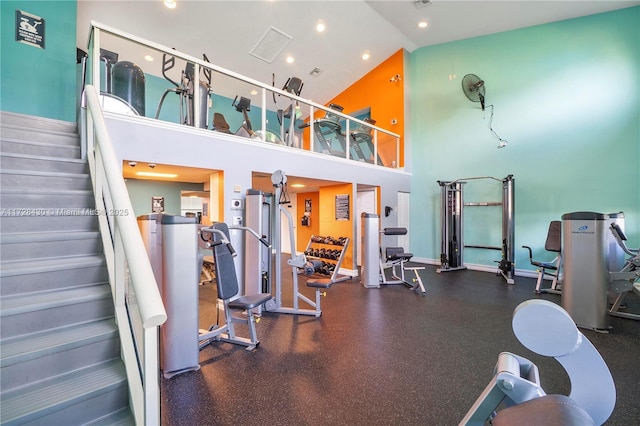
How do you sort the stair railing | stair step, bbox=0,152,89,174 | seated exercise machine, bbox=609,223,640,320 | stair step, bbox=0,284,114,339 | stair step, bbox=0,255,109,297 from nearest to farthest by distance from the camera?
the stair railing
stair step, bbox=0,284,114,339
stair step, bbox=0,255,109,297
stair step, bbox=0,152,89,174
seated exercise machine, bbox=609,223,640,320

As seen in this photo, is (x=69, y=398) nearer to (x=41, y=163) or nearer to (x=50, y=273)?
(x=50, y=273)

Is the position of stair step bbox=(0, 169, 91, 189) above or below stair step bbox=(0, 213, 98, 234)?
above

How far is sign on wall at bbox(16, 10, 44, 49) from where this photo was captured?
354 cm

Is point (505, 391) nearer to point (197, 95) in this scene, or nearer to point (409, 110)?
point (197, 95)

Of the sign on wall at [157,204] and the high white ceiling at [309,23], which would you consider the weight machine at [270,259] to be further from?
the high white ceiling at [309,23]

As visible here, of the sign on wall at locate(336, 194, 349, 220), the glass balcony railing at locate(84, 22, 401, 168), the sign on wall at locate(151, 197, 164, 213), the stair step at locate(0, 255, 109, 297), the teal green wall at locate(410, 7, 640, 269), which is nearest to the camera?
the stair step at locate(0, 255, 109, 297)

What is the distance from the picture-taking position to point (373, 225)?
489cm

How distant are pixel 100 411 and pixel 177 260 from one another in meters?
1.07

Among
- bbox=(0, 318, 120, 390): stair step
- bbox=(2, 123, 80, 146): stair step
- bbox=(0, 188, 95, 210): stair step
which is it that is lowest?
bbox=(0, 318, 120, 390): stair step

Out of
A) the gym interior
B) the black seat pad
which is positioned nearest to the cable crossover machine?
the gym interior

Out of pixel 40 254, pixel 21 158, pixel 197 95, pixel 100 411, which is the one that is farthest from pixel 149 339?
pixel 197 95

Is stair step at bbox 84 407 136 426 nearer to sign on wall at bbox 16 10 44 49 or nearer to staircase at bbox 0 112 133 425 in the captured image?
staircase at bbox 0 112 133 425

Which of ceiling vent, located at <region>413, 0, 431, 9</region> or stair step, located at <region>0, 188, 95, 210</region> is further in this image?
ceiling vent, located at <region>413, 0, 431, 9</region>

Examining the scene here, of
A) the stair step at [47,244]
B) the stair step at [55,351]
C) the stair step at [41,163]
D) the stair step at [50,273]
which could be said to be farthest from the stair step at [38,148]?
the stair step at [55,351]
